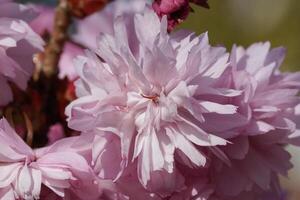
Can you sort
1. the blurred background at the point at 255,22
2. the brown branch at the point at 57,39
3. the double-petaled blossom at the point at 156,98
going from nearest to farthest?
the double-petaled blossom at the point at 156,98 < the brown branch at the point at 57,39 < the blurred background at the point at 255,22

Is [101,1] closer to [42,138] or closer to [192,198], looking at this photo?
[42,138]

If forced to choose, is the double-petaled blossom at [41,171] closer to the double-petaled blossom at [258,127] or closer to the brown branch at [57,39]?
the double-petaled blossom at [258,127]

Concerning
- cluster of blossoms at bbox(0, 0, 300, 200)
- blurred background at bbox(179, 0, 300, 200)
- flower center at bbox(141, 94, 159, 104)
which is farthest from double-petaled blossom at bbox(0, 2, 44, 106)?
blurred background at bbox(179, 0, 300, 200)

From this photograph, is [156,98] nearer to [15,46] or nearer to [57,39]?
[15,46]

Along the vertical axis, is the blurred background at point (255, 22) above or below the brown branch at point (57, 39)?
below

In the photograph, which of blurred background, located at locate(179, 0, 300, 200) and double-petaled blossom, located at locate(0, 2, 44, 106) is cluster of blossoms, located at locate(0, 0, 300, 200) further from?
blurred background, located at locate(179, 0, 300, 200)

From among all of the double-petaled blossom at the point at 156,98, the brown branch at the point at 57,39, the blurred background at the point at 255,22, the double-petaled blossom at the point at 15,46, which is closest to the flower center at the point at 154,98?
the double-petaled blossom at the point at 156,98
